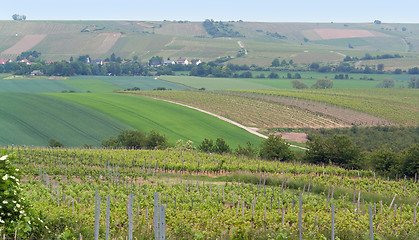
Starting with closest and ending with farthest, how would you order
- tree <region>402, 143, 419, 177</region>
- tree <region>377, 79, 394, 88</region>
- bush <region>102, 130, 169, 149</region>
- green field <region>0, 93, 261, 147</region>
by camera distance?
tree <region>402, 143, 419, 177</region> < bush <region>102, 130, 169, 149</region> < green field <region>0, 93, 261, 147</region> < tree <region>377, 79, 394, 88</region>

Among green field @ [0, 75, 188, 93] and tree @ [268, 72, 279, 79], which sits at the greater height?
tree @ [268, 72, 279, 79]

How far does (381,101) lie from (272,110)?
29182 millimetres

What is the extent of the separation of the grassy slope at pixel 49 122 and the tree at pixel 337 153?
26334 millimetres

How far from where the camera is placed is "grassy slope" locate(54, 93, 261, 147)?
Answer: 7100 centimetres

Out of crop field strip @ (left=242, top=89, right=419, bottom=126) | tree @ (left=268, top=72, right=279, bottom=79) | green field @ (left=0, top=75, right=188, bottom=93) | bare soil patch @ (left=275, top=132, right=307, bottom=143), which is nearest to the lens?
bare soil patch @ (left=275, top=132, right=307, bottom=143)

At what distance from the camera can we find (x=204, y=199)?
2847 centimetres

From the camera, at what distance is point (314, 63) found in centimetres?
18675

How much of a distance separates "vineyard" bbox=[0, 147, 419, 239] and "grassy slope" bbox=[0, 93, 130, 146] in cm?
1510

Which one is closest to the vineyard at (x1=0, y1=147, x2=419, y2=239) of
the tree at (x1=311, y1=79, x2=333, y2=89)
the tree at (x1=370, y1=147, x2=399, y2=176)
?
the tree at (x1=370, y1=147, x2=399, y2=176)

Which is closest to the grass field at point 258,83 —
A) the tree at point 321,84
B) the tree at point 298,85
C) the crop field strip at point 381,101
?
the tree at point 298,85

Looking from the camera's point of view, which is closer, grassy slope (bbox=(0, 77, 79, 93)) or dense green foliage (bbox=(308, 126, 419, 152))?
dense green foliage (bbox=(308, 126, 419, 152))

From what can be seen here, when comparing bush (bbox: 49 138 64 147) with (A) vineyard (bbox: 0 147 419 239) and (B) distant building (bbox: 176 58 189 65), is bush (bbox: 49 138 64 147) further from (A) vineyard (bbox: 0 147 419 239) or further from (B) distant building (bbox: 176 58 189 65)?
(B) distant building (bbox: 176 58 189 65)

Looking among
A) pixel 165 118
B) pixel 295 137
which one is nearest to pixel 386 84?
pixel 295 137

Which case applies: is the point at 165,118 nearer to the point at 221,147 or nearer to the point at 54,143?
the point at 54,143
